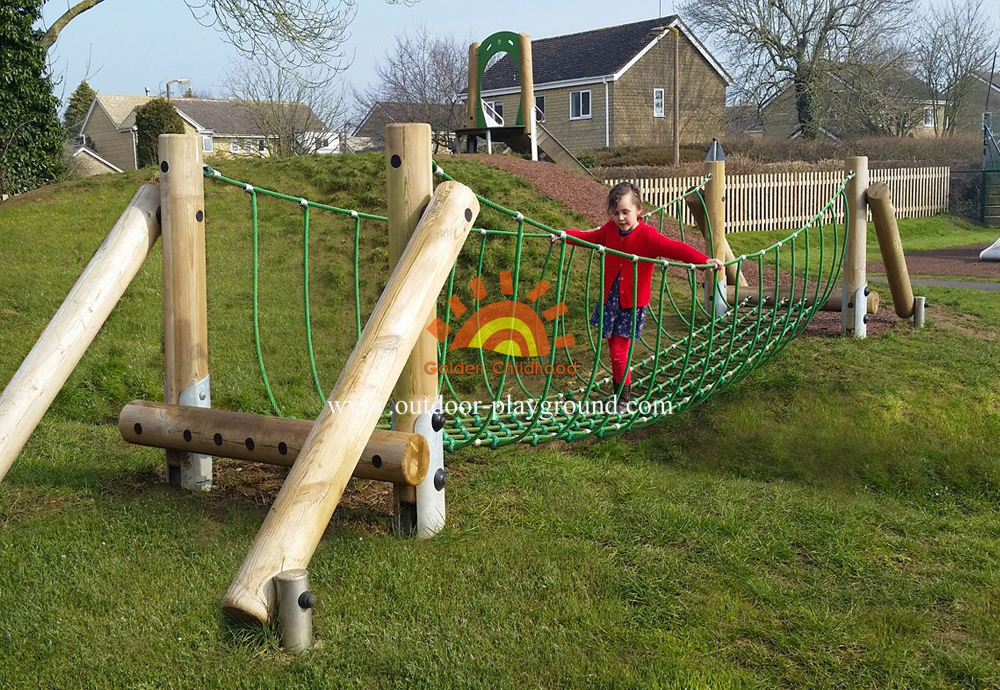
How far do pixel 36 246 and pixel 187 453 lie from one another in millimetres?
6562

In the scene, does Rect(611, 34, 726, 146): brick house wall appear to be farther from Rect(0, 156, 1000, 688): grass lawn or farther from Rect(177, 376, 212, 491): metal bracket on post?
Rect(177, 376, 212, 491): metal bracket on post

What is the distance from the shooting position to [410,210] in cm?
357

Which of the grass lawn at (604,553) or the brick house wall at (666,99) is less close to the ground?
the brick house wall at (666,99)

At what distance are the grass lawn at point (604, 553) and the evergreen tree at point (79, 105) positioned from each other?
5486cm

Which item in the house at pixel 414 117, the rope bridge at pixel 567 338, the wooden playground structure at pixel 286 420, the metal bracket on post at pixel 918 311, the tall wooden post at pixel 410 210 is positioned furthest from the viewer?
the house at pixel 414 117

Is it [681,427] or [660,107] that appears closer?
[681,427]

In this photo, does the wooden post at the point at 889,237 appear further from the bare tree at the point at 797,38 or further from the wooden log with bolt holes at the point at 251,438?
the bare tree at the point at 797,38

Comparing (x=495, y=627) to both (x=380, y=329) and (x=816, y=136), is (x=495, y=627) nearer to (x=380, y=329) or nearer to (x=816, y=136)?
(x=380, y=329)

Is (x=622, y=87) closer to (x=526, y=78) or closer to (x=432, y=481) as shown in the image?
(x=526, y=78)

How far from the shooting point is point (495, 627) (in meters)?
2.98

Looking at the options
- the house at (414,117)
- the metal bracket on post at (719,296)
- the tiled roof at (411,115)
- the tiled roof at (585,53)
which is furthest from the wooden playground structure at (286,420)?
the tiled roof at (585,53)

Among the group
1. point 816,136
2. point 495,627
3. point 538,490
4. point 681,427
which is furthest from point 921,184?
point 495,627

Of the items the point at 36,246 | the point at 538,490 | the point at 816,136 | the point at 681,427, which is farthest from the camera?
the point at 816,136

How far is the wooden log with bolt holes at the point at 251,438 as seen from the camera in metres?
3.42
